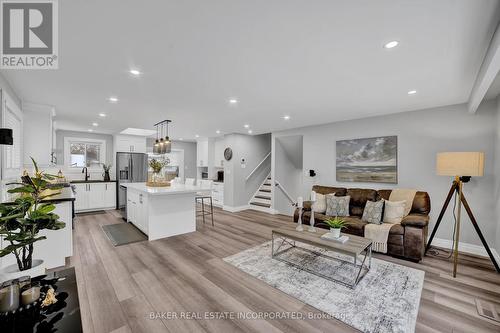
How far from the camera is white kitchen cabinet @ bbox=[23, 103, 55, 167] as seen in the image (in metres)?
3.88

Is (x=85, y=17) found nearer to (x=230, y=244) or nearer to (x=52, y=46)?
(x=52, y=46)

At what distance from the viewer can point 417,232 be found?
3.18 metres

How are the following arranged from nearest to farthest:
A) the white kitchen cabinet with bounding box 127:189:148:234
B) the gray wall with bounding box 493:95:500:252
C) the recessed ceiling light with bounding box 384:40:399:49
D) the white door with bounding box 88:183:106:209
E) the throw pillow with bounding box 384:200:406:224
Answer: the recessed ceiling light with bounding box 384:40:399:49 < the gray wall with bounding box 493:95:500:252 < the throw pillow with bounding box 384:200:406:224 < the white kitchen cabinet with bounding box 127:189:148:234 < the white door with bounding box 88:183:106:209

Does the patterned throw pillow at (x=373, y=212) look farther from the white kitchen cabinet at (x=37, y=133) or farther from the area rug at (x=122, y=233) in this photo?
the white kitchen cabinet at (x=37, y=133)

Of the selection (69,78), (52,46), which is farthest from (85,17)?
(69,78)

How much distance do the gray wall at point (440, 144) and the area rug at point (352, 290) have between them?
1.68 m

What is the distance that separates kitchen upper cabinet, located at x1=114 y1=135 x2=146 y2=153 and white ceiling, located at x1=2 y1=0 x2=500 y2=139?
10.3 feet

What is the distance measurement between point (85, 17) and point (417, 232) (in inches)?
180

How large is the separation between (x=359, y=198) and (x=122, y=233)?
16.2ft

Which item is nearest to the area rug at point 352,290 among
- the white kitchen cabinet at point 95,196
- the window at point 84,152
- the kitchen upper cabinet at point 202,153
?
the white kitchen cabinet at point 95,196

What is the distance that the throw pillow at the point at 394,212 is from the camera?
3.68 metres

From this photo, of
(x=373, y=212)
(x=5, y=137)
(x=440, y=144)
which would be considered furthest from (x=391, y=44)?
(x=5, y=137)

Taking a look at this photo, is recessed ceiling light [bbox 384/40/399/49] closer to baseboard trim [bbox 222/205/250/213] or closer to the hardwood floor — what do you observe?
the hardwood floor

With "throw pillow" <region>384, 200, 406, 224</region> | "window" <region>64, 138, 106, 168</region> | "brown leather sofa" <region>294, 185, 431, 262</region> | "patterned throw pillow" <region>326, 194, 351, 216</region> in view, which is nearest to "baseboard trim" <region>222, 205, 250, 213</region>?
"brown leather sofa" <region>294, 185, 431, 262</region>
